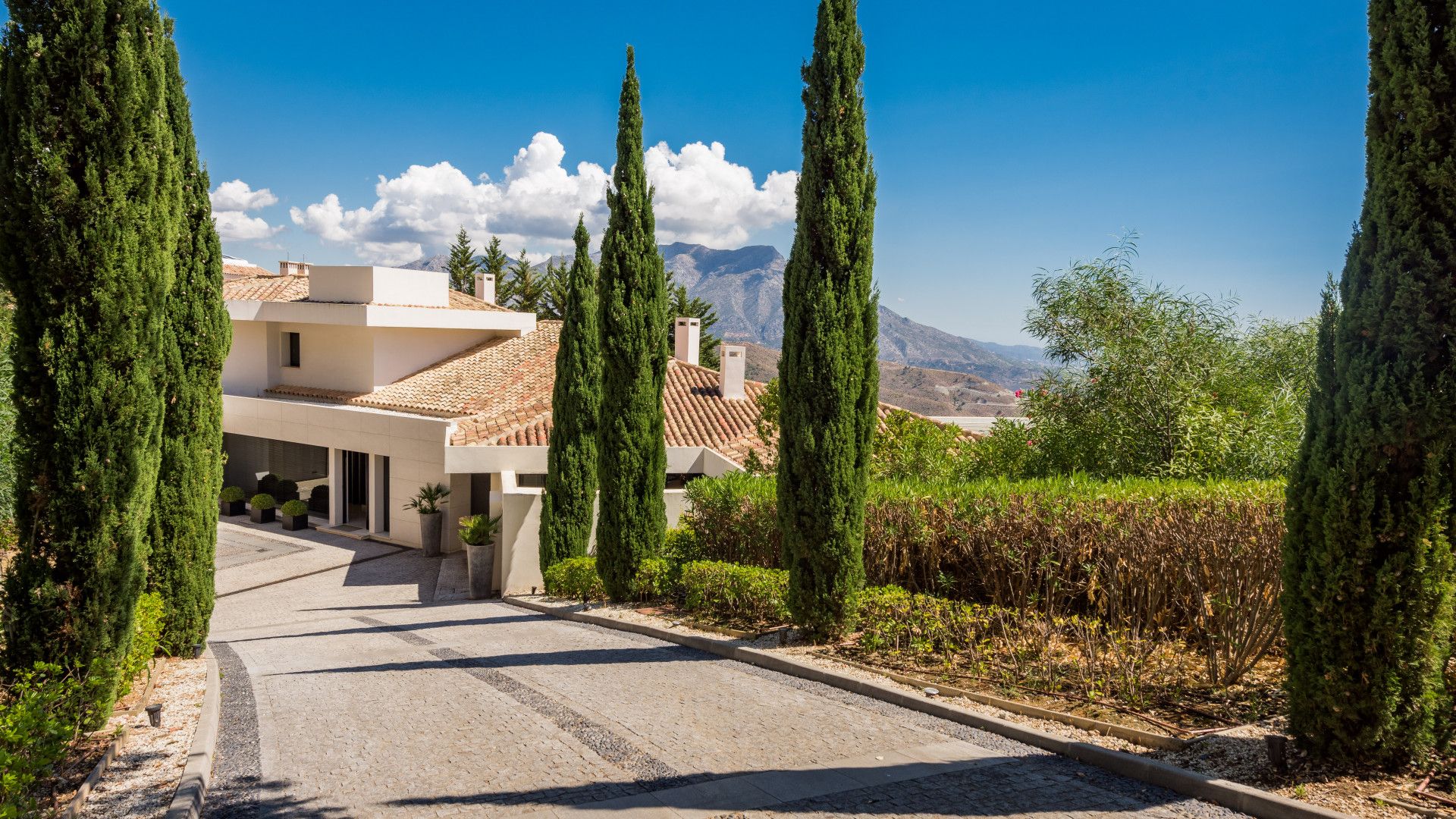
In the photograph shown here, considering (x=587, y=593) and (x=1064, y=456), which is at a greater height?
(x=1064, y=456)

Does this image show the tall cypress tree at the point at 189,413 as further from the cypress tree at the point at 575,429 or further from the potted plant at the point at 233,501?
the potted plant at the point at 233,501

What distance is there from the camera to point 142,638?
8305 mm

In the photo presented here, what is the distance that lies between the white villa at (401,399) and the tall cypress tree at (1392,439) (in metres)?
14.3

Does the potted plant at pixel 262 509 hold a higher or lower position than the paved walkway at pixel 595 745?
lower

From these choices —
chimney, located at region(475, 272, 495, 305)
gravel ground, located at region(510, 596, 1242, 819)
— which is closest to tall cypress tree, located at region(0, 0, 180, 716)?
gravel ground, located at region(510, 596, 1242, 819)

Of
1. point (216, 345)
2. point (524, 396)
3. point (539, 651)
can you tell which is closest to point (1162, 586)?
point (539, 651)

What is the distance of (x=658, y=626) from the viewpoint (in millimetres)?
11648

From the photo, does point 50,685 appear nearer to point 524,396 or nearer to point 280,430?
point 524,396

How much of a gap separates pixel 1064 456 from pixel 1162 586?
3.76m

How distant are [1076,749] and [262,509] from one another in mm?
26299

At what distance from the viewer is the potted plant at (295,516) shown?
1036 inches

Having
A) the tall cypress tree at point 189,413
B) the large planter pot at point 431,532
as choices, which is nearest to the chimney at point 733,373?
the large planter pot at point 431,532

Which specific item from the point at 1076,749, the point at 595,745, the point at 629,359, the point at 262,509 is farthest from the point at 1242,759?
the point at 262,509

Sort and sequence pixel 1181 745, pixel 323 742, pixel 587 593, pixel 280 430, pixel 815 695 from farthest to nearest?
1. pixel 280 430
2. pixel 587 593
3. pixel 815 695
4. pixel 323 742
5. pixel 1181 745
